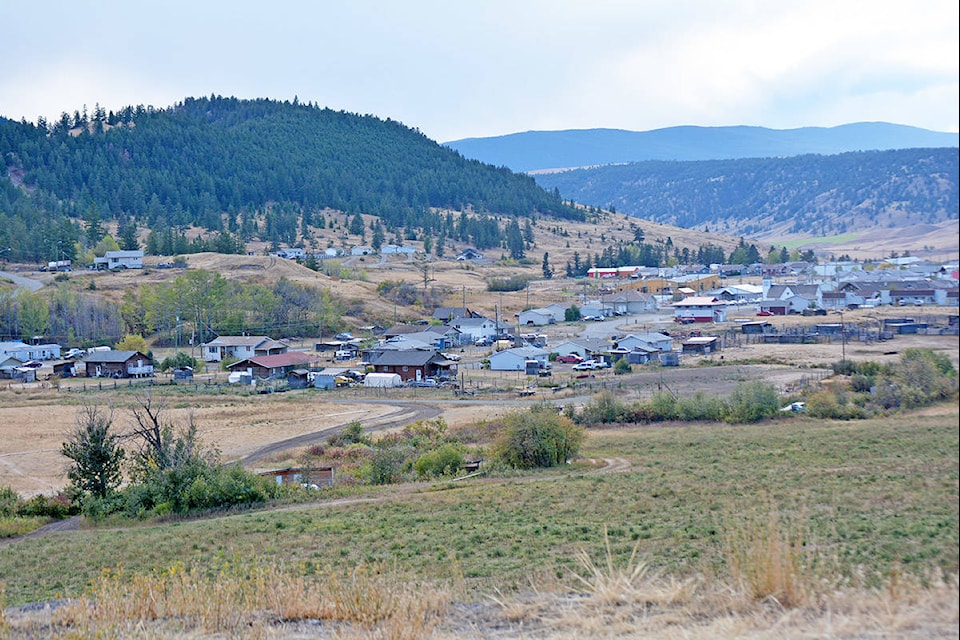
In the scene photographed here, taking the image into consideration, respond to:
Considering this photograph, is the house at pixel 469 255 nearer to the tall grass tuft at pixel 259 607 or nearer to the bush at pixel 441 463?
the bush at pixel 441 463

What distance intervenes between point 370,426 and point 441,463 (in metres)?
11.0

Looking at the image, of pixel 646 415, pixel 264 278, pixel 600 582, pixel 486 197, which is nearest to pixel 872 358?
pixel 646 415

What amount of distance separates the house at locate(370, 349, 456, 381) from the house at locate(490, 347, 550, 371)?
9.18ft

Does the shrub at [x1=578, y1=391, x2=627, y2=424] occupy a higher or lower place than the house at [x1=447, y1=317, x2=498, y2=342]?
lower

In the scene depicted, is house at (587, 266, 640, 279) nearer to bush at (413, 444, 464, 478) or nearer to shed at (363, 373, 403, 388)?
shed at (363, 373, 403, 388)

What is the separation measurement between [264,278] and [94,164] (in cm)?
6955

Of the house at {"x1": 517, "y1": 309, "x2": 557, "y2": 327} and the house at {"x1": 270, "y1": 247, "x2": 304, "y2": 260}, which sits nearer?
the house at {"x1": 517, "y1": 309, "x2": 557, "y2": 327}

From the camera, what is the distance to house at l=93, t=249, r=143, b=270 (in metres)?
86.1

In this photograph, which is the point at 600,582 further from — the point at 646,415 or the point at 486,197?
the point at 486,197

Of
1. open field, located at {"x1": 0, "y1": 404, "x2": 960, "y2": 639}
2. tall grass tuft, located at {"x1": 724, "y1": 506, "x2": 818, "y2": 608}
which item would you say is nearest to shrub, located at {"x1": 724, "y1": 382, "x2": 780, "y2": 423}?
open field, located at {"x1": 0, "y1": 404, "x2": 960, "y2": 639}

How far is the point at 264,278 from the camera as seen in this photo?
266 feet

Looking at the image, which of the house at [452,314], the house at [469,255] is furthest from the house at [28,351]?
the house at [469,255]

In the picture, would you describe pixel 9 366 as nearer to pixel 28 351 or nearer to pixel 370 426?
pixel 28 351

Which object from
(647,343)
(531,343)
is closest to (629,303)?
(531,343)
